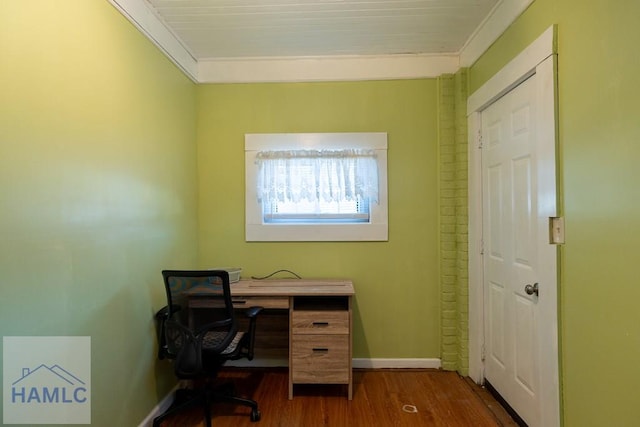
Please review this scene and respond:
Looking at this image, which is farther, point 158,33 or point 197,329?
point 158,33

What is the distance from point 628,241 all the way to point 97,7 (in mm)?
2640

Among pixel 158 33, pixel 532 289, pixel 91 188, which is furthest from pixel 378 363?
pixel 158 33

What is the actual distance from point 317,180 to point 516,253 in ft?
5.16

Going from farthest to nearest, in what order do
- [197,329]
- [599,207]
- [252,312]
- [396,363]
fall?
[396,363] → [252,312] → [197,329] → [599,207]

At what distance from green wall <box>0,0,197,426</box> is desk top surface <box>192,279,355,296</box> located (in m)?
0.57

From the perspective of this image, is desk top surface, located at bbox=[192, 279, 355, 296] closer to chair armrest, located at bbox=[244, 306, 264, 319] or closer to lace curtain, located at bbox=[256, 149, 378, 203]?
chair armrest, located at bbox=[244, 306, 264, 319]

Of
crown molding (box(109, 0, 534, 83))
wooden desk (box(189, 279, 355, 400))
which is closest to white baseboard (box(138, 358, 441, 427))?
wooden desk (box(189, 279, 355, 400))

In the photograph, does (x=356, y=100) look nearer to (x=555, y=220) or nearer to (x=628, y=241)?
(x=555, y=220)

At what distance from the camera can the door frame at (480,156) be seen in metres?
1.47

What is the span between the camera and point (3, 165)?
3.47 ft

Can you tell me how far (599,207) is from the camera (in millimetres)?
1236

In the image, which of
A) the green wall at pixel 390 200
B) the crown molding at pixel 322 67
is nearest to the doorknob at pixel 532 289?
the green wall at pixel 390 200

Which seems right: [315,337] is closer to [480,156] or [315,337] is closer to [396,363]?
[396,363]

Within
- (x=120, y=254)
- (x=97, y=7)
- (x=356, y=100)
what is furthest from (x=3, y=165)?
(x=356, y=100)
